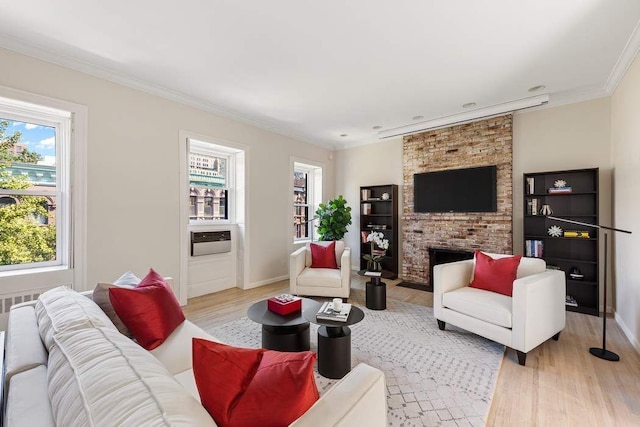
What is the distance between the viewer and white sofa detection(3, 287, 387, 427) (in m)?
Result: 0.65

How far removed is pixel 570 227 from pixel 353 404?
4.21m

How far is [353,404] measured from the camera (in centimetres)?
81

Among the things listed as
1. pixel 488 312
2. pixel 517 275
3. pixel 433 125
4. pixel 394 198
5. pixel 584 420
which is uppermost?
pixel 433 125

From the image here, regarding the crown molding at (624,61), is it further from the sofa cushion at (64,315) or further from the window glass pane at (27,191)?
the window glass pane at (27,191)

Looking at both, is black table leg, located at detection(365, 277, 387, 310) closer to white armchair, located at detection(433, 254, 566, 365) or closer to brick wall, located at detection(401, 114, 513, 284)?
white armchair, located at detection(433, 254, 566, 365)

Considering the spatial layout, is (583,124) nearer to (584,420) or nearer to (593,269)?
(593,269)

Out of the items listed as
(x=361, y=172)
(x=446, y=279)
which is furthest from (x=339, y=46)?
(x=361, y=172)

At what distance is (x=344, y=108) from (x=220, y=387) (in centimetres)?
382

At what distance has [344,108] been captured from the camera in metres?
4.00

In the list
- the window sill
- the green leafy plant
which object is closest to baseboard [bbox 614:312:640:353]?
the green leafy plant

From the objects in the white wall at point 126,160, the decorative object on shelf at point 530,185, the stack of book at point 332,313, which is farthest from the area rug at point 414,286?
the white wall at point 126,160

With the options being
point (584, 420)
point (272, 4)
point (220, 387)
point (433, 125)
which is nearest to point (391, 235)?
point (433, 125)

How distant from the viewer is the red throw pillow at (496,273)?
2707 mm

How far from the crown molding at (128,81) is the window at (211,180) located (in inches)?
19.5
